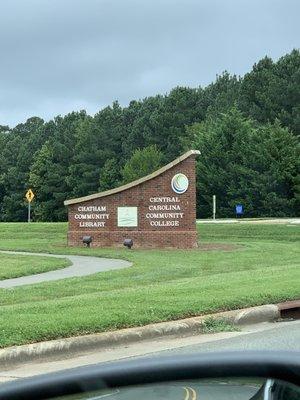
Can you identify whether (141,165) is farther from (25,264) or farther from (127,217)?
(25,264)

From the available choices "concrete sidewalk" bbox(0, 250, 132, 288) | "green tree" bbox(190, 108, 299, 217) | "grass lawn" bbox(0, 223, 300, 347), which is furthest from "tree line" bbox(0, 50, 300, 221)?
"concrete sidewalk" bbox(0, 250, 132, 288)

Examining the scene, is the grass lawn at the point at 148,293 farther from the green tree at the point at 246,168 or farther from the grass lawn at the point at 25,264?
the green tree at the point at 246,168

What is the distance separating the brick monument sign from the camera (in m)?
24.3

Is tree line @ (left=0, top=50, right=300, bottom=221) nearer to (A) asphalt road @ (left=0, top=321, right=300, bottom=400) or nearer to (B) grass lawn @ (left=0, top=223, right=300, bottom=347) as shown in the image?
(B) grass lawn @ (left=0, top=223, right=300, bottom=347)

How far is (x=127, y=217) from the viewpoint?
984 inches

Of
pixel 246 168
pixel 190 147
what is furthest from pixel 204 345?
pixel 190 147

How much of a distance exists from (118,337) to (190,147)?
213 ft

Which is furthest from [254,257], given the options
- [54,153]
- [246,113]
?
[54,153]

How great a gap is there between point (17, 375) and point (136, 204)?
18330 mm

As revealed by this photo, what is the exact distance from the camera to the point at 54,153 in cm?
9181

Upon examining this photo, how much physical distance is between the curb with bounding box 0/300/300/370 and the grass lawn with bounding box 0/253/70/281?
22.4 ft

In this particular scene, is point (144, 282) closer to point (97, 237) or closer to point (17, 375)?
point (17, 375)

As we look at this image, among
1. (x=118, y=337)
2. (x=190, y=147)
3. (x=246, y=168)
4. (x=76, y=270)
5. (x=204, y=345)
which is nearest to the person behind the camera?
(x=204, y=345)

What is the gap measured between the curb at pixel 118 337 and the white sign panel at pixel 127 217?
14.6 metres
